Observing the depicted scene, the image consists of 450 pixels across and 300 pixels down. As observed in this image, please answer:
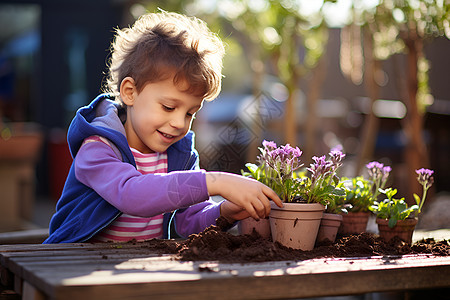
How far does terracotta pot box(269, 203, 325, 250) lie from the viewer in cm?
172

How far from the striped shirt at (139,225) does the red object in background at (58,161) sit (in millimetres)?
6598

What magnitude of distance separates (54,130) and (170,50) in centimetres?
815

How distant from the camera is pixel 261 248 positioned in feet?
5.26

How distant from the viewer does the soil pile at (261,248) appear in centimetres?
156

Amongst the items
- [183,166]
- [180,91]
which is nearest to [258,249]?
[180,91]

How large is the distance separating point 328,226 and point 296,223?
20cm

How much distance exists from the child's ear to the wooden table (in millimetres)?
618

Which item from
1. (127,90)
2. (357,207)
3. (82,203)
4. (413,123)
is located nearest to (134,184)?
(82,203)

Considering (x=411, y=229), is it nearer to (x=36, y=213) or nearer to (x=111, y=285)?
(x=111, y=285)

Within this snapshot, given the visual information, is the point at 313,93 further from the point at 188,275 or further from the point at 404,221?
the point at 188,275

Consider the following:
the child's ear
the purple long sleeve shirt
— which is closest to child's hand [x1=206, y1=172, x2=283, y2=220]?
the purple long sleeve shirt

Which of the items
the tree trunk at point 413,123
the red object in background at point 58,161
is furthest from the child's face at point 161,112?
the red object in background at point 58,161

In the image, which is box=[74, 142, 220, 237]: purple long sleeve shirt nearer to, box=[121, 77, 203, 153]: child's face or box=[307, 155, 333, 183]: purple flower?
box=[121, 77, 203, 153]: child's face

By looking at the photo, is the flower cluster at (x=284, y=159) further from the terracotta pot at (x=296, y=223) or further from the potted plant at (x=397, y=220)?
the potted plant at (x=397, y=220)
